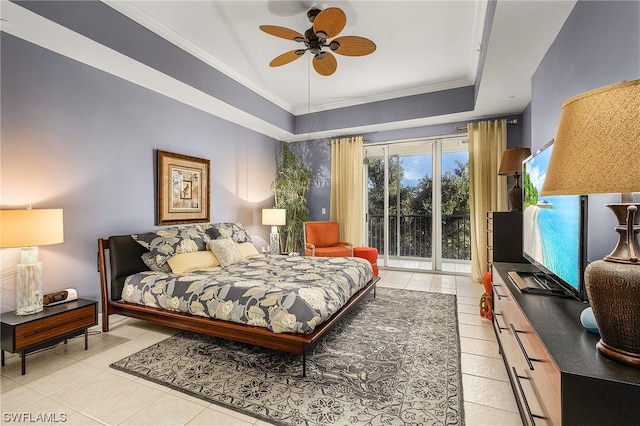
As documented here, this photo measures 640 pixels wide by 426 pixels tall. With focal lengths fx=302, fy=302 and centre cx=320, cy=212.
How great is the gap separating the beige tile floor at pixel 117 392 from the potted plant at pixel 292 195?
3.14 m

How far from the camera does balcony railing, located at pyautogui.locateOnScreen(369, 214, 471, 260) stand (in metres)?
5.52

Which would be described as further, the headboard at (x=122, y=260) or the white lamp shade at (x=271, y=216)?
the white lamp shade at (x=271, y=216)

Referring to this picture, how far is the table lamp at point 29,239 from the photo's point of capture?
7.27 ft

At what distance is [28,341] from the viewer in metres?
2.25

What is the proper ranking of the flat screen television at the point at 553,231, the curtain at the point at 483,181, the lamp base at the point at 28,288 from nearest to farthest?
1. the flat screen television at the point at 553,231
2. the lamp base at the point at 28,288
3. the curtain at the point at 483,181

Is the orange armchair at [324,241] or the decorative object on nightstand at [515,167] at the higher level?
the decorative object on nightstand at [515,167]

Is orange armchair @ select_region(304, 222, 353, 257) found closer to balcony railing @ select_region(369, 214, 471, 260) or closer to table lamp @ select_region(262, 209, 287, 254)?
table lamp @ select_region(262, 209, 287, 254)

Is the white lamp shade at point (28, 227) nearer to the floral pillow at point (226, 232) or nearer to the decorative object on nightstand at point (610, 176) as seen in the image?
the floral pillow at point (226, 232)

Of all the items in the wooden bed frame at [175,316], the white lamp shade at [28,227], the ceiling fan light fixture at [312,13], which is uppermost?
the ceiling fan light fixture at [312,13]

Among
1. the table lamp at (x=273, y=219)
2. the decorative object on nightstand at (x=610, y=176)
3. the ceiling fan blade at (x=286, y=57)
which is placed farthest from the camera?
the table lamp at (x=273, y=219)

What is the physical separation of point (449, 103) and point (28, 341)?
218 inches

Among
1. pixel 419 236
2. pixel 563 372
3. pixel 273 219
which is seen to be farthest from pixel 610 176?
pixel 419 236

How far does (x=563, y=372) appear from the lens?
0.93m

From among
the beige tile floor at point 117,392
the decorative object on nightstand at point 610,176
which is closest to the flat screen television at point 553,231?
the decorative object on nightstand at point 610,176
